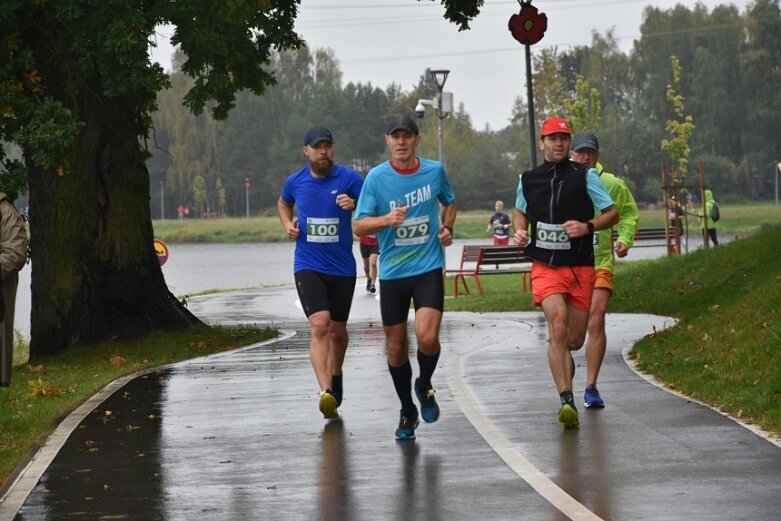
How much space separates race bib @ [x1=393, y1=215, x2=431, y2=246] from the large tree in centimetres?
757

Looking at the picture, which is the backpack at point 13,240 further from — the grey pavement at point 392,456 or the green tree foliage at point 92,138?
the green tree foliage at point 92,138

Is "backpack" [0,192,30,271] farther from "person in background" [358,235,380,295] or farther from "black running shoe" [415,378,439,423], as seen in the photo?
"person in background" [358,235,380,295]

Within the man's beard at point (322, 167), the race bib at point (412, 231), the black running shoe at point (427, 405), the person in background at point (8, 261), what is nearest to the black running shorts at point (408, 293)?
the race bib at point (412, 231)

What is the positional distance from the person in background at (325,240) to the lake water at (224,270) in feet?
74.0

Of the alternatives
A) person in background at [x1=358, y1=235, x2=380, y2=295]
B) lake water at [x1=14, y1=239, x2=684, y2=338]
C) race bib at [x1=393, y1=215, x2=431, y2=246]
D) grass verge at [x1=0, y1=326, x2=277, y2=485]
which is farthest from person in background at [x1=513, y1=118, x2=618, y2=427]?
lake water at [x1=14, y1=239, x2=684, y2=338]

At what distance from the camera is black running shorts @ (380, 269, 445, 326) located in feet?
33.6

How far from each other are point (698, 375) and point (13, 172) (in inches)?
328

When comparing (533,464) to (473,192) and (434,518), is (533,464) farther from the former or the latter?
(473,192)

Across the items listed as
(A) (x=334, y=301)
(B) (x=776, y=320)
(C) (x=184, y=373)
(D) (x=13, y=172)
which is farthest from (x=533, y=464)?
(D) (x=13, y=172)

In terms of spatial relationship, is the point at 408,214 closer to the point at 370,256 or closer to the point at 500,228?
the point at 370,256

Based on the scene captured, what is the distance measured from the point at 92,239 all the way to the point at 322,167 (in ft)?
25.0

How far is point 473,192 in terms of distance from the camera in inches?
5340

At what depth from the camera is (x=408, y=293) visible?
10.3 m

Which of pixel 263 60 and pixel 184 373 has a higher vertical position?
pixel 263 60
